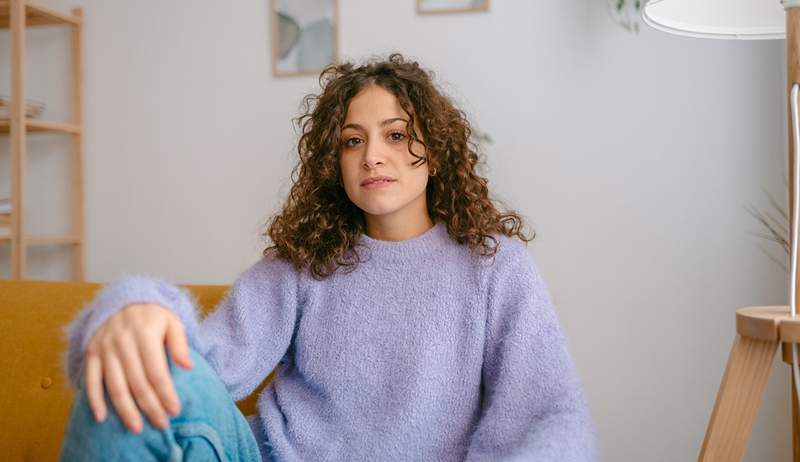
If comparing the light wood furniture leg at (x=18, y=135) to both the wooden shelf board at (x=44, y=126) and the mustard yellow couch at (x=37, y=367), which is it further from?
the mustard yellow couch at (x=37, y=367)

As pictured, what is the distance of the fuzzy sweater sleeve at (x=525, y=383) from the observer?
1016 mm

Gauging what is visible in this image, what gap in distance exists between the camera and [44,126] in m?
2.08

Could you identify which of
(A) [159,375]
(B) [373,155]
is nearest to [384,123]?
(B) [373,155]

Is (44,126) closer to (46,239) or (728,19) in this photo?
(46,239)

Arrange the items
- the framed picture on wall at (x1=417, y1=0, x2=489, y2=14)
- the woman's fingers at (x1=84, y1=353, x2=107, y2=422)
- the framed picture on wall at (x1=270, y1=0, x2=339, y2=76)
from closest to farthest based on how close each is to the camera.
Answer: the woman's fingers at (x1=84, y1=353, x2=107, y2=422), the framed picture on wall at (x1=417, y1=0, x2=489, y2=14), the framed picture on wall at (x1=270, y1=0, x2=339, y2=76)

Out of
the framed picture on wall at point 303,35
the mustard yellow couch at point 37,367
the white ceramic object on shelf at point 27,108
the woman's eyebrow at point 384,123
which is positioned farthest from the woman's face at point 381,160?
the white ceramic object on shelf at point 27,108

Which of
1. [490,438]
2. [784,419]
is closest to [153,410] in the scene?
[490,438]

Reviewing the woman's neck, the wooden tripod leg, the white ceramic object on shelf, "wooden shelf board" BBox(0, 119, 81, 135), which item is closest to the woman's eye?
the woman's neck

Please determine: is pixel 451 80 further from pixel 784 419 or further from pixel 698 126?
pixel 784 419

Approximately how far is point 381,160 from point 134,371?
58cm

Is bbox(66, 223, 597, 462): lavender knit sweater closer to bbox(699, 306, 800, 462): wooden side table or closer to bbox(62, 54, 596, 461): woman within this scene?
bbox(62, 54, 596, 461): woman

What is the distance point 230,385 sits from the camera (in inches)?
45.0

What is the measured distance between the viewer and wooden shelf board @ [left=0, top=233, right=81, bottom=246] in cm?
211

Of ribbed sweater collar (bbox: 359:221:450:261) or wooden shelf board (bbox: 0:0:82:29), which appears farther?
wooden shelf board (bbox: 0:0:82:29)
